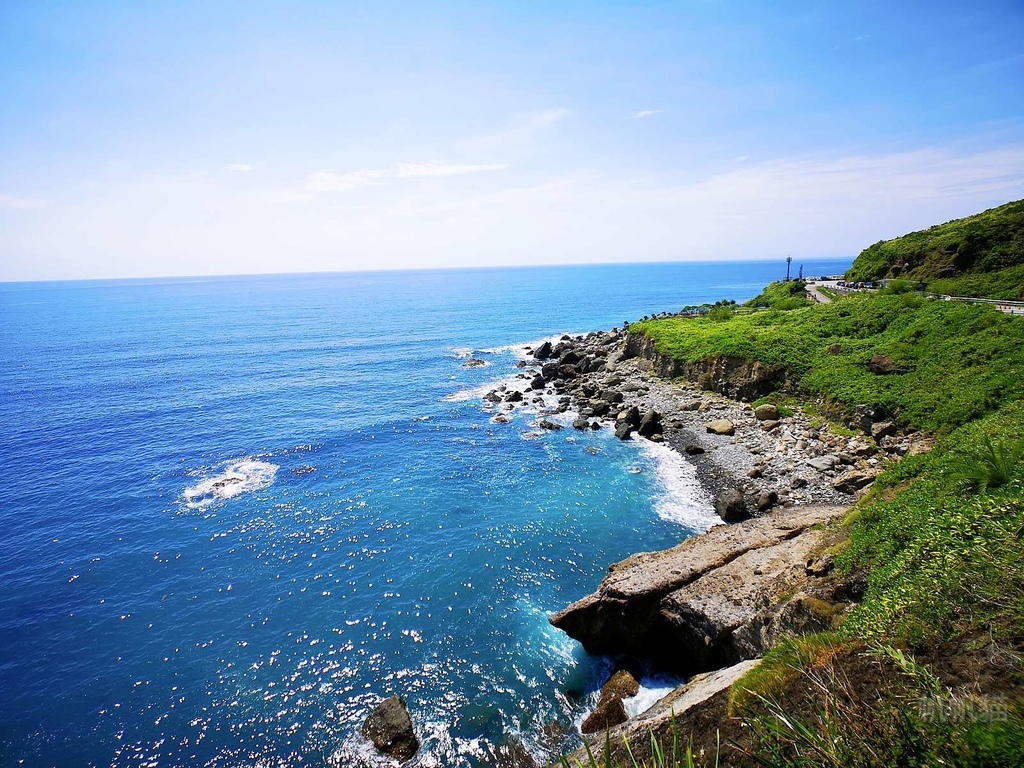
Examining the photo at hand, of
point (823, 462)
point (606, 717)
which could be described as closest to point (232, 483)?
point (606, 717)

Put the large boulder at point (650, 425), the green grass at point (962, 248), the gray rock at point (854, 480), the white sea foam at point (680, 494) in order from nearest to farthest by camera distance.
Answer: the gray rock at point (854, 480) < the white sea foam at point (680, 494) < the large boulder at point (650, 425) < the green grass at point (962, 248)

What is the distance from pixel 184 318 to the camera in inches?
5157

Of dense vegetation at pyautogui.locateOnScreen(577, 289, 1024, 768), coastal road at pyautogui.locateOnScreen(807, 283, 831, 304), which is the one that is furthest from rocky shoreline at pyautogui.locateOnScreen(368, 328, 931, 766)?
coastal road at pyautogui.locateOnScreen(807, 283, 831, 304)

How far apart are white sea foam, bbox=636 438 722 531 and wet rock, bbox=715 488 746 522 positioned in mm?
508

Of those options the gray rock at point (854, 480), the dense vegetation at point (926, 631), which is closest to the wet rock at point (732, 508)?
the gray rock at point (854, 480)

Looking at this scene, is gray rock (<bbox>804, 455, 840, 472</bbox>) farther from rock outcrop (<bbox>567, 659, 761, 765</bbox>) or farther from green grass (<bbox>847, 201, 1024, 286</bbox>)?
green grass (<bbox>847, 201, 1024, 286</bbox>)

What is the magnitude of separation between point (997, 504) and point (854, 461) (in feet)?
71.8

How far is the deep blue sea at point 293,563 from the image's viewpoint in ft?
59.4

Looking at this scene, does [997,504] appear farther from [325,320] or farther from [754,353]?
[325,320]

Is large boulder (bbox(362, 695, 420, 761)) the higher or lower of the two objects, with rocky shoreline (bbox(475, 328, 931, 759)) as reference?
lower

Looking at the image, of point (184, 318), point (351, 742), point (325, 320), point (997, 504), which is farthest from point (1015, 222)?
point (184, 318)

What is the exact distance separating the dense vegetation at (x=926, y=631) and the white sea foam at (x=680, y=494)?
10833 mm

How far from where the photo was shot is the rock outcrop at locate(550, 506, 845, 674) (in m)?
16.6

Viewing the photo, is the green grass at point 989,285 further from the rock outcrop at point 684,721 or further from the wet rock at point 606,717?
the rock outcrop at point 684,721
